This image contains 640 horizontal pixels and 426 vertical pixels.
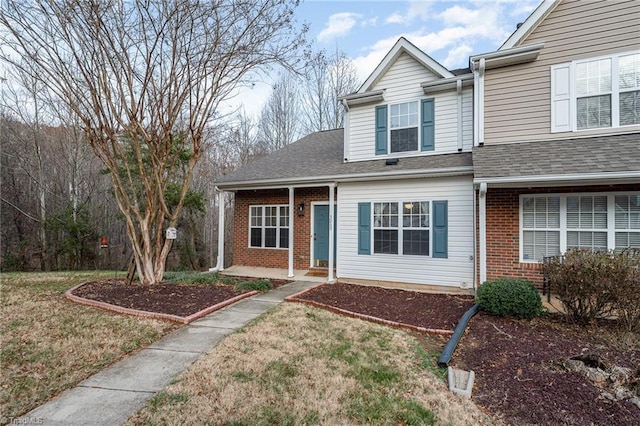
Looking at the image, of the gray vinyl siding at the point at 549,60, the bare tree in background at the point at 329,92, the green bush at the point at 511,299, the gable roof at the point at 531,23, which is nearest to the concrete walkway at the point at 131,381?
the green bush at the point at 511,299

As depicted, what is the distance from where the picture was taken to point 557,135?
22.9 feet

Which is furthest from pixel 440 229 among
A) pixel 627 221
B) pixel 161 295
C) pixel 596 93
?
pixel 161 295

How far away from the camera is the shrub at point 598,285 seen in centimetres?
444

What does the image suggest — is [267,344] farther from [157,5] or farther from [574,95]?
[574,95]

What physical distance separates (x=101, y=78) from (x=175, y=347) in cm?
619

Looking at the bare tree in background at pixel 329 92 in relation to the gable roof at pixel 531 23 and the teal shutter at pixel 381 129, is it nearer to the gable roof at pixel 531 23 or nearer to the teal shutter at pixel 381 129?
the teal shutter at pixel 381 129

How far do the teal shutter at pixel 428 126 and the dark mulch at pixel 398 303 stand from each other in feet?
12.7

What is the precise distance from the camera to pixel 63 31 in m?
6.55

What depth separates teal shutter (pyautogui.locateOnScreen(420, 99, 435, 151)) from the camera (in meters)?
8.48

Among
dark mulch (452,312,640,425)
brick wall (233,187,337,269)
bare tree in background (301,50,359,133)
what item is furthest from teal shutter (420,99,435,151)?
bare tree in background (301,50,359,133)

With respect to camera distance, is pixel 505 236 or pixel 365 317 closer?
pixel 365 317

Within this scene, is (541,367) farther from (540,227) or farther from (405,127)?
(405,127)

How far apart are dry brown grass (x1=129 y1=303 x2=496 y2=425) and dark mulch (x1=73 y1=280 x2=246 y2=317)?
5.83ft

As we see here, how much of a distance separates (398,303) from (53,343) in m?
5.53
